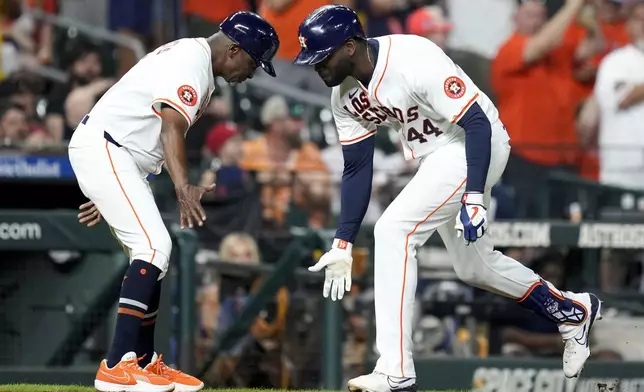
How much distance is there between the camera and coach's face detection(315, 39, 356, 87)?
5629mm

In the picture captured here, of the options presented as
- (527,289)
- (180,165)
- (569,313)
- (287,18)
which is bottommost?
(569,313)

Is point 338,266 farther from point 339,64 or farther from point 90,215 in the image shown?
point 90,215

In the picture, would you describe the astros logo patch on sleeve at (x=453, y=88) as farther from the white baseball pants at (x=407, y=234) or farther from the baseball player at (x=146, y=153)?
the baseball player at (x=146, y=153)

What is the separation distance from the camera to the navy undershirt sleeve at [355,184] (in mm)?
6008

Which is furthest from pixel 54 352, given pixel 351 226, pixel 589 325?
pixel 589 325

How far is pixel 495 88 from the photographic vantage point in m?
9.61

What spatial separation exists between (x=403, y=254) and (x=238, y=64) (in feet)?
3.85

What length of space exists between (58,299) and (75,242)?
1.18ft

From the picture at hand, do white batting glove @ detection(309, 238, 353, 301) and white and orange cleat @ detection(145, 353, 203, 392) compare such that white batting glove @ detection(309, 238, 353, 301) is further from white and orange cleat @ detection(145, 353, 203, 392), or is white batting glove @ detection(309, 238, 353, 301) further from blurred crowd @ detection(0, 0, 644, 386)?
blurred crowd @ detection(0, 0, 644, 386)

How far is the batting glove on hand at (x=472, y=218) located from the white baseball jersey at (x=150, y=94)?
128 centimetres

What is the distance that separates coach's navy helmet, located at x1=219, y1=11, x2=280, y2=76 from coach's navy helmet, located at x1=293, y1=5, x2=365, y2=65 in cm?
23

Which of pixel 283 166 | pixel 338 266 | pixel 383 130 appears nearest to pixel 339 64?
pixel 338 266

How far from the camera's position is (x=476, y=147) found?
554cm

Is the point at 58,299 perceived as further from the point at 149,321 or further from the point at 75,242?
the point at 149,321
